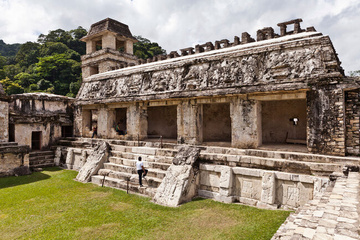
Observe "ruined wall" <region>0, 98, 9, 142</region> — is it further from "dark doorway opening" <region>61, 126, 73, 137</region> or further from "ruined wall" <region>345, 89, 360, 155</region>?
"ruined wall" <region>345, 89, 360, 155</region>

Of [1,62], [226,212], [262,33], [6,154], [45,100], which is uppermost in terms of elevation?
[1,62]

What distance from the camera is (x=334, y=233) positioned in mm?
2750

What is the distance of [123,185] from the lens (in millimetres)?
7473

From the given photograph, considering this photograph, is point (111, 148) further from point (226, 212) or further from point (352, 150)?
point (352, 150)

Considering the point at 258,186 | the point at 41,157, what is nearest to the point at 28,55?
the point at 41,157

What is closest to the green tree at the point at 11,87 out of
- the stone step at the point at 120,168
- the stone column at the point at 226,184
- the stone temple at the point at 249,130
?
the stone temple at the point at 249,130

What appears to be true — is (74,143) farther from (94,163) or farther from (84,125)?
(94,163)

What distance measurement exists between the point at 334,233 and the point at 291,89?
177 inches

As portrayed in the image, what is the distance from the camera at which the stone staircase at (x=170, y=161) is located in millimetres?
5731

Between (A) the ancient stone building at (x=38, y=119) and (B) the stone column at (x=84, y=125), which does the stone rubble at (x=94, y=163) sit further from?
(A) the ancient stone building at (x=38, y=119)

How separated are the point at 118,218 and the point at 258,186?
3.65 metres

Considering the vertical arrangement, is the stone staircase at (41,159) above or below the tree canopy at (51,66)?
below

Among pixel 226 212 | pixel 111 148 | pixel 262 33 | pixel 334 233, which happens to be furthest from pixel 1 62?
pixel 334 233

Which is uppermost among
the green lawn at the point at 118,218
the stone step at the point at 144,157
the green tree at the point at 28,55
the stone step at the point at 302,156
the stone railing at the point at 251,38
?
the green tree at the point at 28,55
